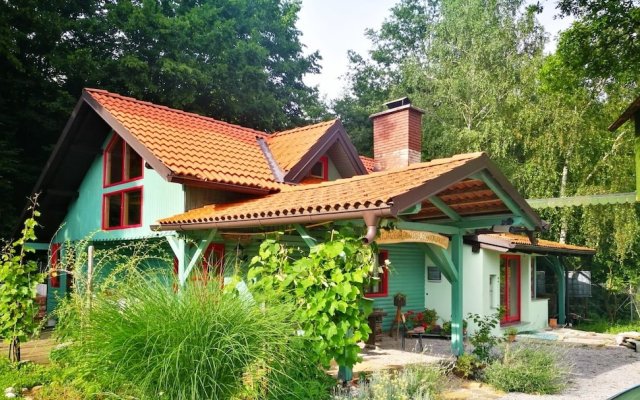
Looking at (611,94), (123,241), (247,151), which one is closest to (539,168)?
(611,94)

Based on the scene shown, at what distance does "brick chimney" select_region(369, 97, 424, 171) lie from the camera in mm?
→ 13805

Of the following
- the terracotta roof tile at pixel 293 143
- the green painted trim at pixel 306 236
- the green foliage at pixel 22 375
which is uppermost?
the terracotta roof tile at pixel 293 143

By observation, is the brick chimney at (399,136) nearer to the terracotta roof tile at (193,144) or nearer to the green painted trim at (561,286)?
the terracotta roof tile at (193,144)

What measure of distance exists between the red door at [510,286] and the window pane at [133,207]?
9.88 metres

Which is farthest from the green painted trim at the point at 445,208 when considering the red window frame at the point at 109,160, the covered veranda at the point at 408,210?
the red window frame at the point at 109,160

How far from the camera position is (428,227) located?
7.88m

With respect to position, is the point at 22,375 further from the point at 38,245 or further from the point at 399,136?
the point at 399,136

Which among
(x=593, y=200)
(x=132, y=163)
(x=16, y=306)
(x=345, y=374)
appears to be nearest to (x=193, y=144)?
(x=132, y=163)

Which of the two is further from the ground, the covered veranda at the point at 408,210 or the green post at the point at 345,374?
the covered veranda at the point at 408,210

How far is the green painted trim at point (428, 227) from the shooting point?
24.4 ft

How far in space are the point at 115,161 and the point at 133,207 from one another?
1542 mm

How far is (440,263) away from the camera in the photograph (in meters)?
8.29

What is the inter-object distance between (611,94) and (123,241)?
17199 millimetres

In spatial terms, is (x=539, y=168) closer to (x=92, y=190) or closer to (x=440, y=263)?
(x=440, y=263)
